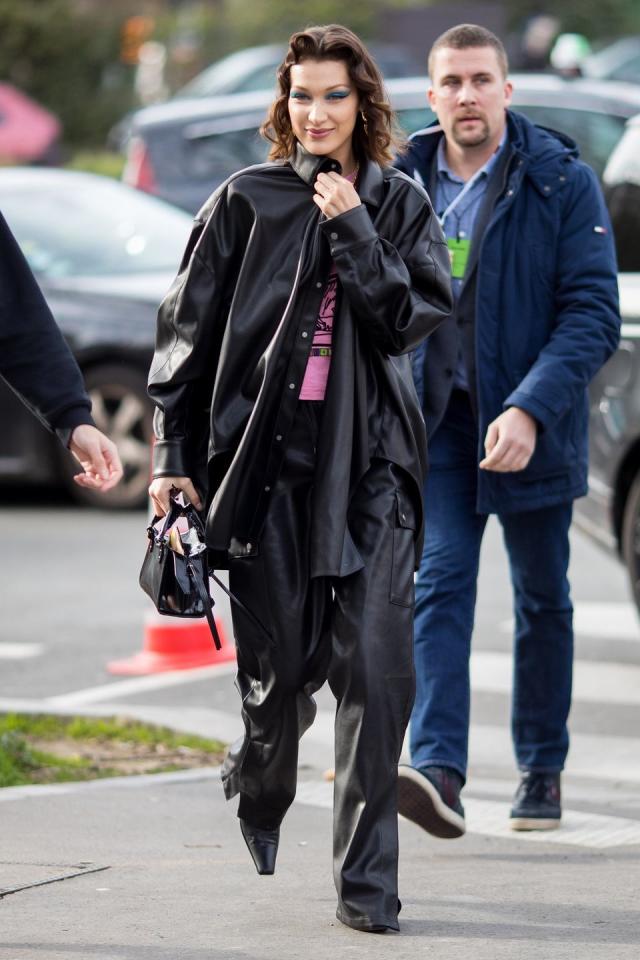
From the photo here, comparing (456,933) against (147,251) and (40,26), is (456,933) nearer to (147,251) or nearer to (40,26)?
(147,251)

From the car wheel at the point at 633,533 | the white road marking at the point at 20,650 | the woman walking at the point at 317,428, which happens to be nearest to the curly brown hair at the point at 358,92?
the woman walking at the point at 317,428

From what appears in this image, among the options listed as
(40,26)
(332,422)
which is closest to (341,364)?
(332,422)

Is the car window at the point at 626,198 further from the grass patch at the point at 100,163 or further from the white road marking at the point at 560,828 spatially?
the grass patch at the point at 100,163

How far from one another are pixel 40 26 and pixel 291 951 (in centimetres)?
4087

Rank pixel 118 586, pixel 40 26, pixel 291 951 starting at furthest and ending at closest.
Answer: pixel 40 26, pixel 118 586, pixel 291 951

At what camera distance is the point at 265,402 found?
4.41 metres

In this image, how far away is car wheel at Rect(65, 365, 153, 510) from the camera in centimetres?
1117

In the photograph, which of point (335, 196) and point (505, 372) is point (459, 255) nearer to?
point (505, 372)

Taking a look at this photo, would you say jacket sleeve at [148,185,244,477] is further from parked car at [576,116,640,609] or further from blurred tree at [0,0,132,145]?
blurred tree at [0,0,132,145]

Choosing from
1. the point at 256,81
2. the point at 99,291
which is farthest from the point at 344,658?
the point at 256,81

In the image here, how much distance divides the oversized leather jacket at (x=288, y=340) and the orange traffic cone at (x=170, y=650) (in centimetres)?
329

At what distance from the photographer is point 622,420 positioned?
23.9 feet

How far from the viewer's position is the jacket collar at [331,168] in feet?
14.8

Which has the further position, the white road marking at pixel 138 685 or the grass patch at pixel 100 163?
the grass patch at pixel 100 163
